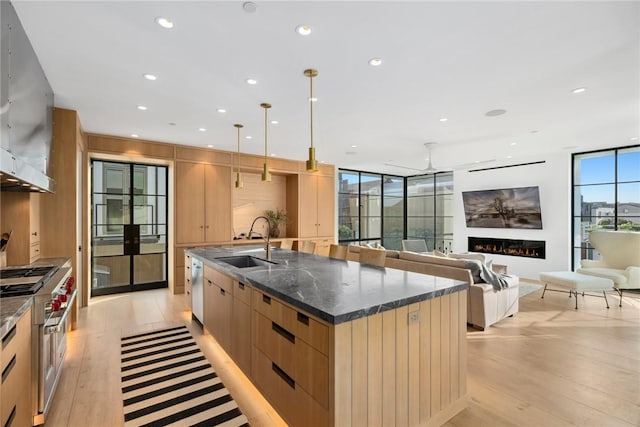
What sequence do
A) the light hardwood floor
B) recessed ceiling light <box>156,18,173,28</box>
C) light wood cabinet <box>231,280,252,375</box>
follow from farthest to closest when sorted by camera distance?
light wood cabinet <box>231,280,252,375</box> < the light hardwood floor < recessed ceiling light <box>156,18,173,28</box>

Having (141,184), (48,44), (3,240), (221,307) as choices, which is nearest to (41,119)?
(48,44)

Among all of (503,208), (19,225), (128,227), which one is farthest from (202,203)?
(503,208)

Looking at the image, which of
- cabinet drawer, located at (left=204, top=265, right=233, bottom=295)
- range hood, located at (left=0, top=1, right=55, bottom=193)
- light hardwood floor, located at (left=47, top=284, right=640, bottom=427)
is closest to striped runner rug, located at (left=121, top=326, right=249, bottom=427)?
light hardwood floor, located at (left=47, top=284, right=640, bottom=427)

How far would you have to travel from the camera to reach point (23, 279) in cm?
234

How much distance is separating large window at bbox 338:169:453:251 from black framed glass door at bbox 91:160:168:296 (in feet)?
14.9

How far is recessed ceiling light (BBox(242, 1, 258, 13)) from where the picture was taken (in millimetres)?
1913

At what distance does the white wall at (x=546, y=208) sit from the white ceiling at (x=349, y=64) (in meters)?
1.84

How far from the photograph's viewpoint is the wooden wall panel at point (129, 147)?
196 inches

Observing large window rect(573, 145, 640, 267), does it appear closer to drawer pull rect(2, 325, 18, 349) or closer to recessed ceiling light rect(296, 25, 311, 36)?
recessed ceiling light rect(296, 25, 311, 36)

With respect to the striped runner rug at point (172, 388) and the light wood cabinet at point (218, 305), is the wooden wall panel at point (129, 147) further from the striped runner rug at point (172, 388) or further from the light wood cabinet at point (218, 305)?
the striped runner rug at point (172, 388)

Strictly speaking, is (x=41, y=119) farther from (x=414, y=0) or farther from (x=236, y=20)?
(x=414, y=0)

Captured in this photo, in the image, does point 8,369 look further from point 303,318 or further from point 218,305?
point 218,305

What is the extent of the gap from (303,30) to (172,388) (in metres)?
2.96

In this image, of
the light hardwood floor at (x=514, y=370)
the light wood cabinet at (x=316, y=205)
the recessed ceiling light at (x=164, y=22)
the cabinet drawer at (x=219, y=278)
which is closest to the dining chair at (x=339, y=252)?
the cabinet drawer at (x=219, y=278)
